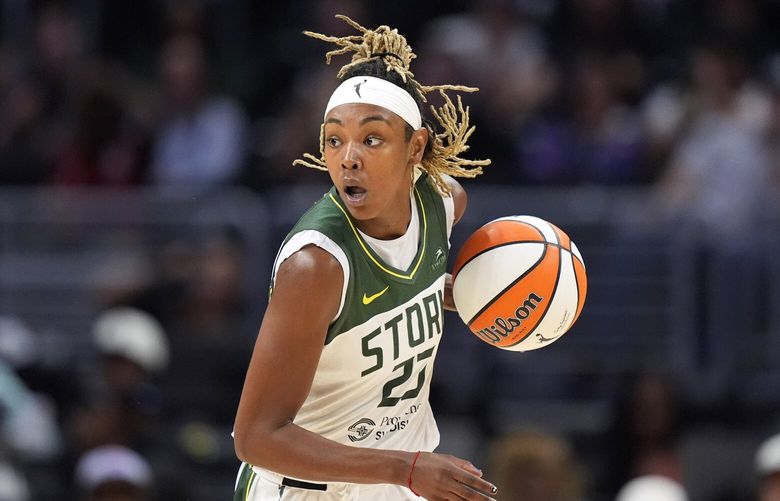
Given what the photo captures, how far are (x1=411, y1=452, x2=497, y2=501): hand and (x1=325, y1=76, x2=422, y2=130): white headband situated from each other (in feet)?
4.16

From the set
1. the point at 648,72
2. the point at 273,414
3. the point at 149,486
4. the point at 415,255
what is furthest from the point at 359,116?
the point at 648,72

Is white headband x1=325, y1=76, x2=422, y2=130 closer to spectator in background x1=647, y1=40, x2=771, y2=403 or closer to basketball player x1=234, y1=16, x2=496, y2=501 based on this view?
basketball player x1=234, y1=16, x2=496, y2=501

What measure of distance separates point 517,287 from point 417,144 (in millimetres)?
754

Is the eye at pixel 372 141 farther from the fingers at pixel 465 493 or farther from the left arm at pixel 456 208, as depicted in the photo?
the fingers at pixel 465 493

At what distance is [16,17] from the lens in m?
13.4

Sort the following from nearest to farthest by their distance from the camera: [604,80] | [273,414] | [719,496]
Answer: [273,414]
[719,496]
[604,80]

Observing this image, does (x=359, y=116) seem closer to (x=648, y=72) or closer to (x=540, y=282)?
(x=540, y=282)

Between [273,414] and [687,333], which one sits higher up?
[687,333]

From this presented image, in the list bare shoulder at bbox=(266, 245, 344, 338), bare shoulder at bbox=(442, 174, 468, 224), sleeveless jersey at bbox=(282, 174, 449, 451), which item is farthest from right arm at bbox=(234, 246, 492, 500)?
bare shoulder at bbox=(442, 174, 468, 224)

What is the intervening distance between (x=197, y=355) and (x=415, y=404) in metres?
4.69

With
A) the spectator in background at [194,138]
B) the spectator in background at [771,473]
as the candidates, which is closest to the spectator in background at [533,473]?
the spectator in background at [771,473]

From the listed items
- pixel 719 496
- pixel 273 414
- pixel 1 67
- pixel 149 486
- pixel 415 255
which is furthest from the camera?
pixel 1 67

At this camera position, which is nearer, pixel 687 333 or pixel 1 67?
pixel 687 333

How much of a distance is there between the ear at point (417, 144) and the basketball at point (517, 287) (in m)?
0.59
